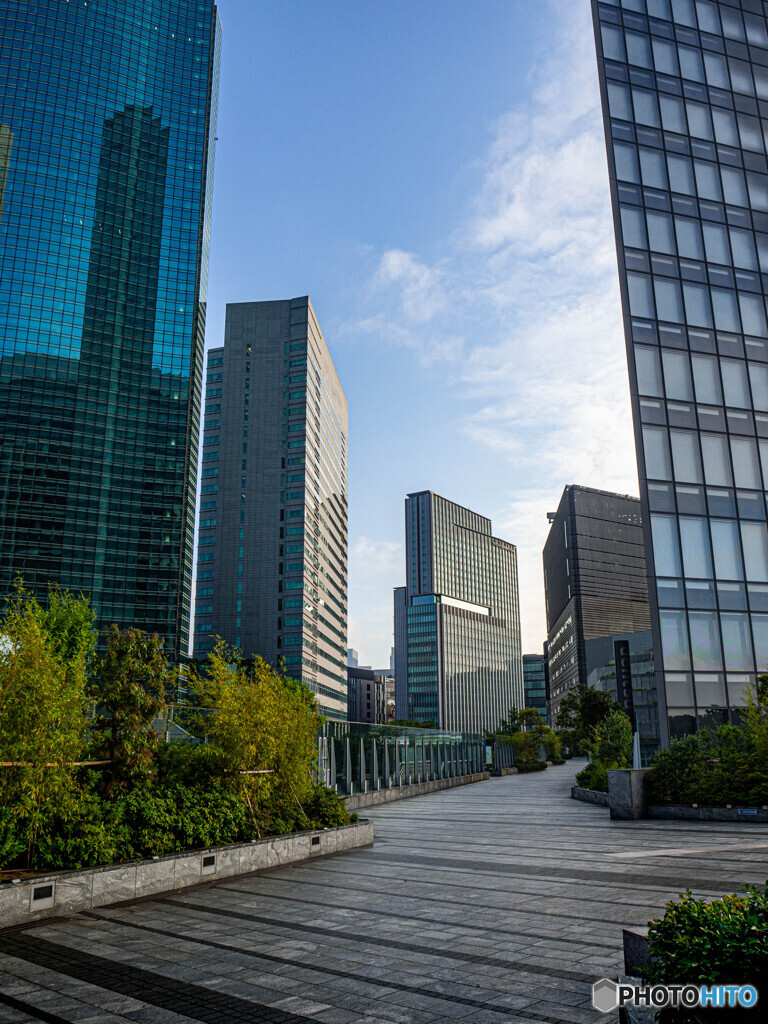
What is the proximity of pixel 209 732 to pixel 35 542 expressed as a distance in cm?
11515

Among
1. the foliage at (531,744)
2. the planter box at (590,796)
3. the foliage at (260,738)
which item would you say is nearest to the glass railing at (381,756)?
the foliage at (260,738)

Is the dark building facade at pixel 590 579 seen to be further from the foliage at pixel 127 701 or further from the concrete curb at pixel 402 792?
the foliage at pixel 127 701

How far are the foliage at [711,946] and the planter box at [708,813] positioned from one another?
1882cm

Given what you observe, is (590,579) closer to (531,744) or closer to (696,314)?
(531,744)

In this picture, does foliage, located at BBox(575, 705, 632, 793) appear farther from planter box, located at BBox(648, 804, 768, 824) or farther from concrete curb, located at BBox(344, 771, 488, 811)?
planter box, located at BBox(648, 804, 768, 824)

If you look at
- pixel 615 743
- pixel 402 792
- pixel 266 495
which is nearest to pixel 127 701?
pixel 402 792

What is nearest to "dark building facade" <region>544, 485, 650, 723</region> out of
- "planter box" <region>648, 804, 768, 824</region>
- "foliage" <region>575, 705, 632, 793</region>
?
"foliage" <region>575, 705, 632, 793</region>

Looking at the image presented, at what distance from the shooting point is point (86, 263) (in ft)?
427

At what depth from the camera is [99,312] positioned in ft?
428

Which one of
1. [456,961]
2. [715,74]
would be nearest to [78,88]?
[715,74]

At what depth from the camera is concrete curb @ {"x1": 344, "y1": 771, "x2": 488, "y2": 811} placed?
30214 millimetres

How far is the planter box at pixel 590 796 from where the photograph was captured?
30.3 meters

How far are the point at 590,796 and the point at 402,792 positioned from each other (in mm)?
9066

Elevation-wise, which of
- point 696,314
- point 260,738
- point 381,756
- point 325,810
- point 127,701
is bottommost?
point 325,810
